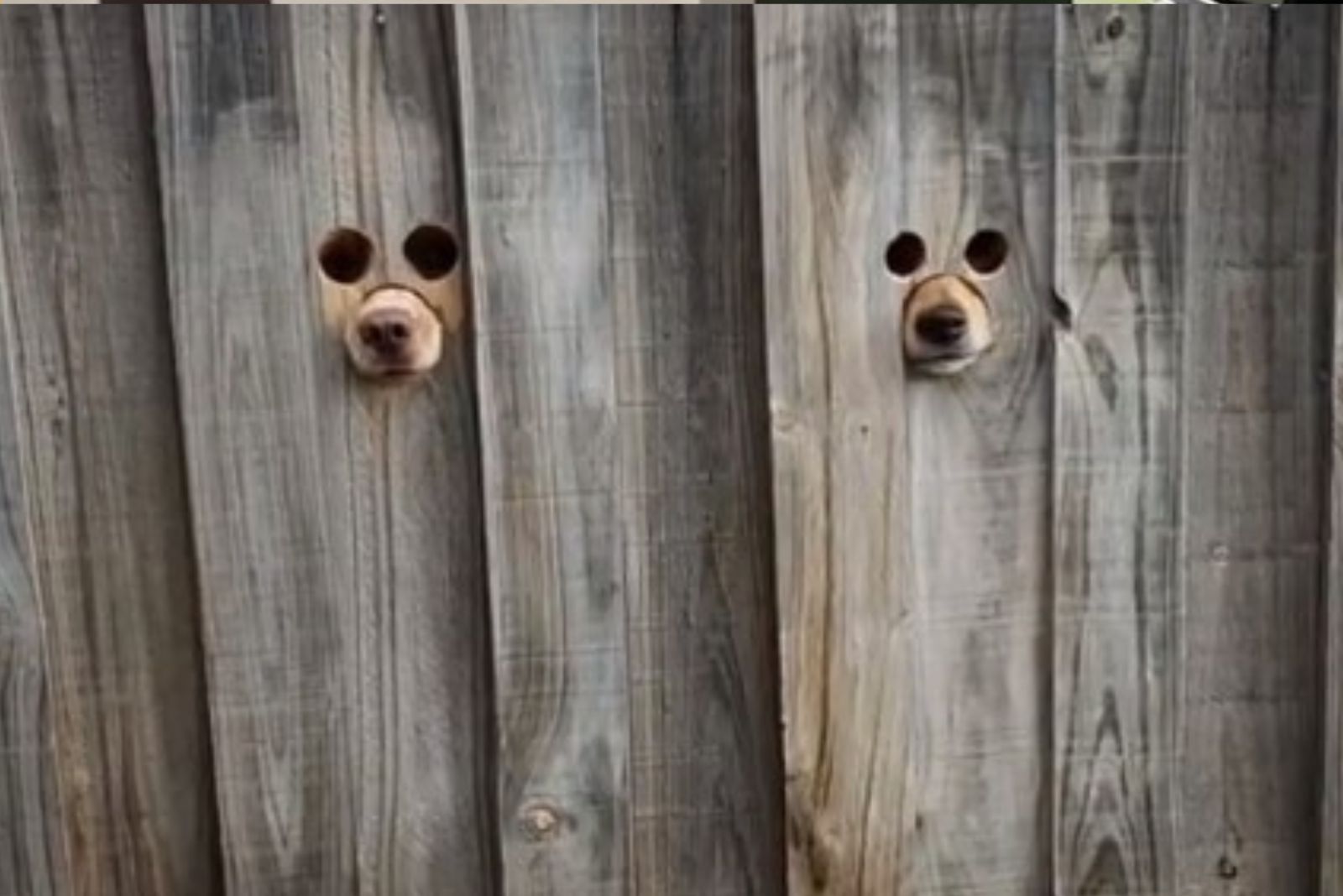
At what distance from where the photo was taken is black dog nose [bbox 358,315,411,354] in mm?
1259

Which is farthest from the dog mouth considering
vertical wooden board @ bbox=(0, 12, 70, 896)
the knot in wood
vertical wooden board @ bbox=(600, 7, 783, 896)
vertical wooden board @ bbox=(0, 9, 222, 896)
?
vertical wooden board @ bbox=(0, 12, 70, 896)

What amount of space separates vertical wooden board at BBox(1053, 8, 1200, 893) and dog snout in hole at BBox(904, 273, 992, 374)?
8 centimetres

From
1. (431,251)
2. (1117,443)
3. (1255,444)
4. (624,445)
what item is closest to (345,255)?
(431,251)

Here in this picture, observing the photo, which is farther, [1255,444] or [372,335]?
[1255,444]

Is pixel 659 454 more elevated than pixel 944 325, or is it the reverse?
pixel 944 325

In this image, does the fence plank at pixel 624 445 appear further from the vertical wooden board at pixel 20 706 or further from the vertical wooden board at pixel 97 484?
the vertical wooden board at pixel 20 706

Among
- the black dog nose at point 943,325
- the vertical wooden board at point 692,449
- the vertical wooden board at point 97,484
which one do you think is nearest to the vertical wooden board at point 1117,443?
the black dog nose at point 943,325

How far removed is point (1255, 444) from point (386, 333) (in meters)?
0.81

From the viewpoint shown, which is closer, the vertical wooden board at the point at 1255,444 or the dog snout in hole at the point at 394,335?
the dog snout in hole at the point at 394,335

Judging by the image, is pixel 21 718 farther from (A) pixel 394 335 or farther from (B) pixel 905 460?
(B) pixel 905 460

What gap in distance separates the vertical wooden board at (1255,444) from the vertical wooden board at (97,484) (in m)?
0.93

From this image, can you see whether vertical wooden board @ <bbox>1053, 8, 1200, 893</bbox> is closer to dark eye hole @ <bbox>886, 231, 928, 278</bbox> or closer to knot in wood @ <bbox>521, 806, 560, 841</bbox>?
dark eye hole @ <bbox>886, 231, 928, 278</bbox>

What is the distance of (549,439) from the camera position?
1326 mm

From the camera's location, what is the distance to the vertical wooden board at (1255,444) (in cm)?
136
